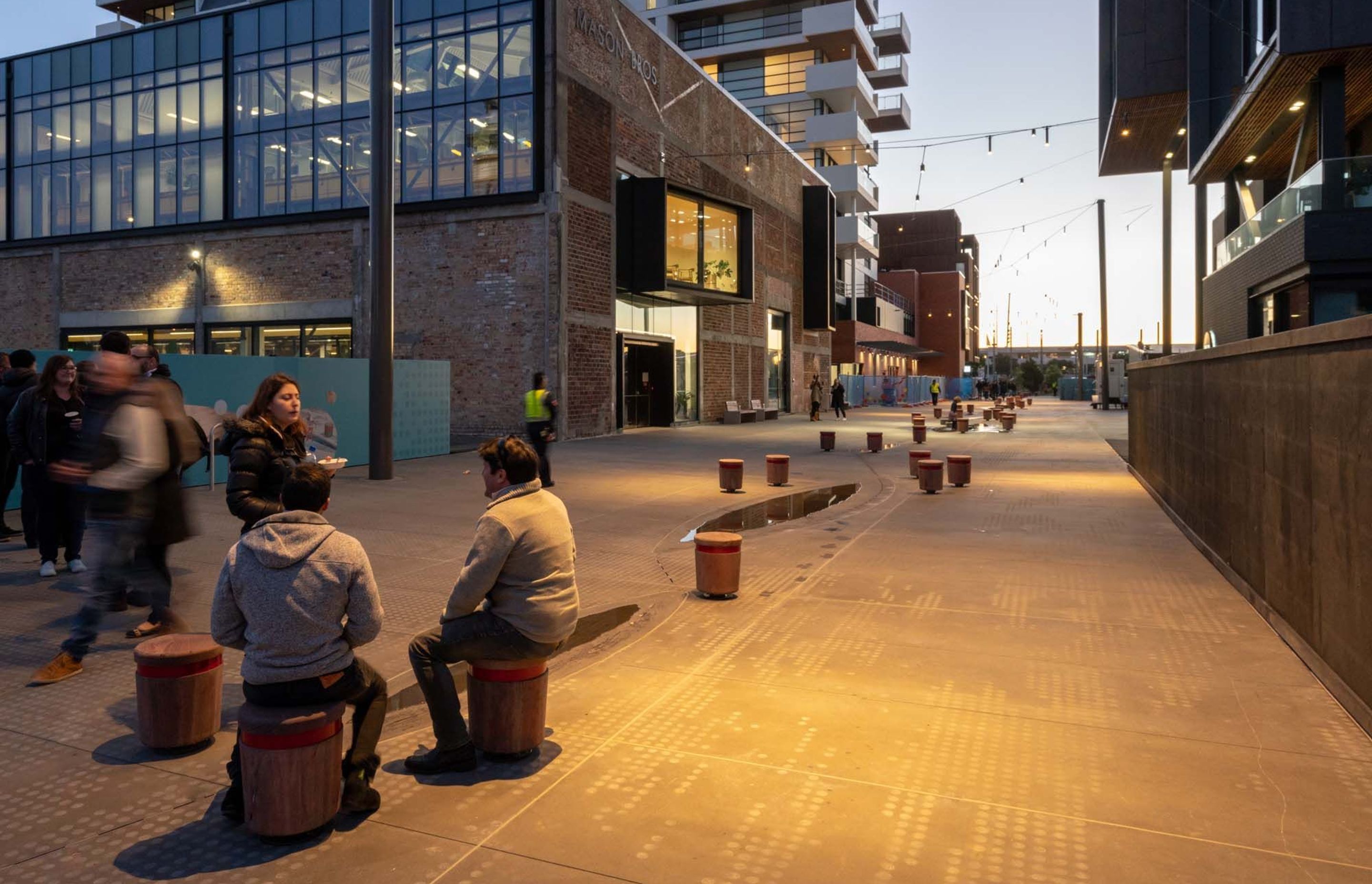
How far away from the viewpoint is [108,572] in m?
4.86

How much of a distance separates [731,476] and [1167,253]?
94.5 ft

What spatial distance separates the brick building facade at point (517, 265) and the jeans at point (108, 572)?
61.9 feet

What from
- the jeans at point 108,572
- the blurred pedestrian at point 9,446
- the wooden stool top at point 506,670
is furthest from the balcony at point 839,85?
the wooden stool top at point 506,670

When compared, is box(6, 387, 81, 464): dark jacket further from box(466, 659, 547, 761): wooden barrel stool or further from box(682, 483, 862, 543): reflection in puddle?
box(682, 483, 862, 543): reflection in puddle

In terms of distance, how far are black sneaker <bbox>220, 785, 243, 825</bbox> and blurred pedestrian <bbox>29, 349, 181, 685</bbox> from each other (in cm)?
200

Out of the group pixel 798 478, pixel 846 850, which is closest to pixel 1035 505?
pixel 798 478

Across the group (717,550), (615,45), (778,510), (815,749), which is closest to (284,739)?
(815,749)

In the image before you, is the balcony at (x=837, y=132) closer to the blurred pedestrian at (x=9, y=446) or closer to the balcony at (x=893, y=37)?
the balcony at (x=893, y=37)

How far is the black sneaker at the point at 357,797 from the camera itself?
3566 millimetres

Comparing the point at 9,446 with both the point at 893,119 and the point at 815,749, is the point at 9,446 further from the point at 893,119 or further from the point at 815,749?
the point at 893,119

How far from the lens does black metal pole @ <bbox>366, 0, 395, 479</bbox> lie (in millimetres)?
14383

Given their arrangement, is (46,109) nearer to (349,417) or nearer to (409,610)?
(349,417)

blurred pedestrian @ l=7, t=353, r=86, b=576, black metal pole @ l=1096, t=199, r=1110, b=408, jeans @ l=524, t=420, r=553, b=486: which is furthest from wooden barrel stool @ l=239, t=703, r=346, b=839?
black metal pole @ l=1096, t=199, r=1110, b=408

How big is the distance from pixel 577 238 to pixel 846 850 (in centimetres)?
2321
